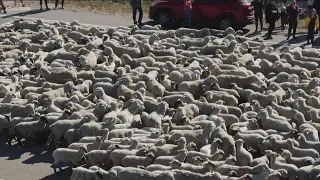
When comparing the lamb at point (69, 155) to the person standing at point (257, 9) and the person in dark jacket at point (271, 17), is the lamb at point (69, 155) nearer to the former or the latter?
the person in dark jacket at point (271, 17)

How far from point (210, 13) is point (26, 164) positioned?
15.9m

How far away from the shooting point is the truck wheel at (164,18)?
29.9 meters

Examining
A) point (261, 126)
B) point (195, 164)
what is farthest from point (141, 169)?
point (261, 126)

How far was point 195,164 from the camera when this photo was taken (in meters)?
13.1

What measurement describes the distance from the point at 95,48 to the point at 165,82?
4.99m

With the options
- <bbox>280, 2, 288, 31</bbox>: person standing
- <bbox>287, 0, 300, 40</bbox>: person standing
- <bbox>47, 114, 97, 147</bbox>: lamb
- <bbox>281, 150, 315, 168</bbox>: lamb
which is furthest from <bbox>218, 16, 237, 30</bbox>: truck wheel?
<bbox>281, 150, 315, 168</bbox>: lamb

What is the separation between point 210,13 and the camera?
28.6 meters

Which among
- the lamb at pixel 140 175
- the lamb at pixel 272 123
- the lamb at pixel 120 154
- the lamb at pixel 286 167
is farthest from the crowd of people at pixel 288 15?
the lamb at pixel 140 175

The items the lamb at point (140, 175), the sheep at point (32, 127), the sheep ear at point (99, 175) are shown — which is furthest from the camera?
the sheep at point (32, 127)

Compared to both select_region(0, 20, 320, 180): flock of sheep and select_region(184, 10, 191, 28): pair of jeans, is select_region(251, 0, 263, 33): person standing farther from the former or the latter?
select_region(0, 20, 320, 180): flock of sheep

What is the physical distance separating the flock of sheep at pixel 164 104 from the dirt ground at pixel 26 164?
1.11ft

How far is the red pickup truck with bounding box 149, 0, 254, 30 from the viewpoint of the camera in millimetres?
27859

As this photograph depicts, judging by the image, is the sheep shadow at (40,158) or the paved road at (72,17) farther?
the paved road at (72,17)

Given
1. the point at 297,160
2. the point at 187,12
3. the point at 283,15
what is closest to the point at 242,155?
the point at 297,160
